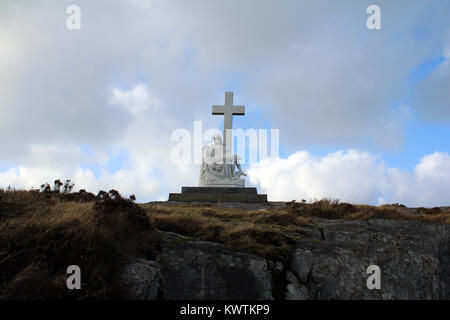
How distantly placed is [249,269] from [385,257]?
7.69 ft

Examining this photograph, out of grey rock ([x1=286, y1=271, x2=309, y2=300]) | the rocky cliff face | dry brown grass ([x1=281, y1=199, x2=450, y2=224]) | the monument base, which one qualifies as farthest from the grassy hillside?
the monument base

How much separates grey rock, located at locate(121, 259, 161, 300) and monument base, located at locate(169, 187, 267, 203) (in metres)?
12.3

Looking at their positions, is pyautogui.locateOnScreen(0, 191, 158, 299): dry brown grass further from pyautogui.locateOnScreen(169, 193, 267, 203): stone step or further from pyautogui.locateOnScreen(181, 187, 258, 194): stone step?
pyautogui.locateOnScreen(181, 187, 258, 194): stone step

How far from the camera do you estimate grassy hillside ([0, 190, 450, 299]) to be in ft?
12.8

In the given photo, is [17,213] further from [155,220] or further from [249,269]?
[249,269]

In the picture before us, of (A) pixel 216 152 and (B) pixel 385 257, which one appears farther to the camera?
(A) pixel 216 152

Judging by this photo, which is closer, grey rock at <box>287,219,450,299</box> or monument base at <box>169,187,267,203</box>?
grey rock at <box>287,219,450,299</box>

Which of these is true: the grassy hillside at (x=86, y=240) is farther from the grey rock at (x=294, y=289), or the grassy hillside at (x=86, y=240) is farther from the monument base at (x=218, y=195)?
the monument base at (x=218, y=195)

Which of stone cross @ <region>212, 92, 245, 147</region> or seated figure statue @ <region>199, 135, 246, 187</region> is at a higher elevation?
stone cross @ <region>212, 92, 245, 147</region>

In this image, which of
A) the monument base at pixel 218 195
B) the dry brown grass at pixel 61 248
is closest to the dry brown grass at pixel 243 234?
the dry brown grass at pixel 61 248

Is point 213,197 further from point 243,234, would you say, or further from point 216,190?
point 243,234

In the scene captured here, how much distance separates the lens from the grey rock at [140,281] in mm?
4227

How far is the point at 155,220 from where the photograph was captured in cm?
700
